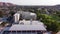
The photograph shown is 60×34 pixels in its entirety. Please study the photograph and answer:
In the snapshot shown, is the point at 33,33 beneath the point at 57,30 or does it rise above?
above

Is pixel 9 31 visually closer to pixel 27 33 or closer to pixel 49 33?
pixel 27 33

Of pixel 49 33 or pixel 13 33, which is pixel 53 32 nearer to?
pixel 49 33

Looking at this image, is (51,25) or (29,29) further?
(51,25)

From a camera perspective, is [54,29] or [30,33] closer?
[30,33]

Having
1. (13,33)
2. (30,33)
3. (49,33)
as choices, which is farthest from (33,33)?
(49,33)

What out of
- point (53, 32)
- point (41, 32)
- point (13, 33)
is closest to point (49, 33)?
point (53, 32)

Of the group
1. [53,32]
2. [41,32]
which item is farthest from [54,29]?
[41,32]

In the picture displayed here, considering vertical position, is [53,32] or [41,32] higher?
[41,32]

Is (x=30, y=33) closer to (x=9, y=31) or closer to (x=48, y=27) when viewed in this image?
(x=9, y=31)
